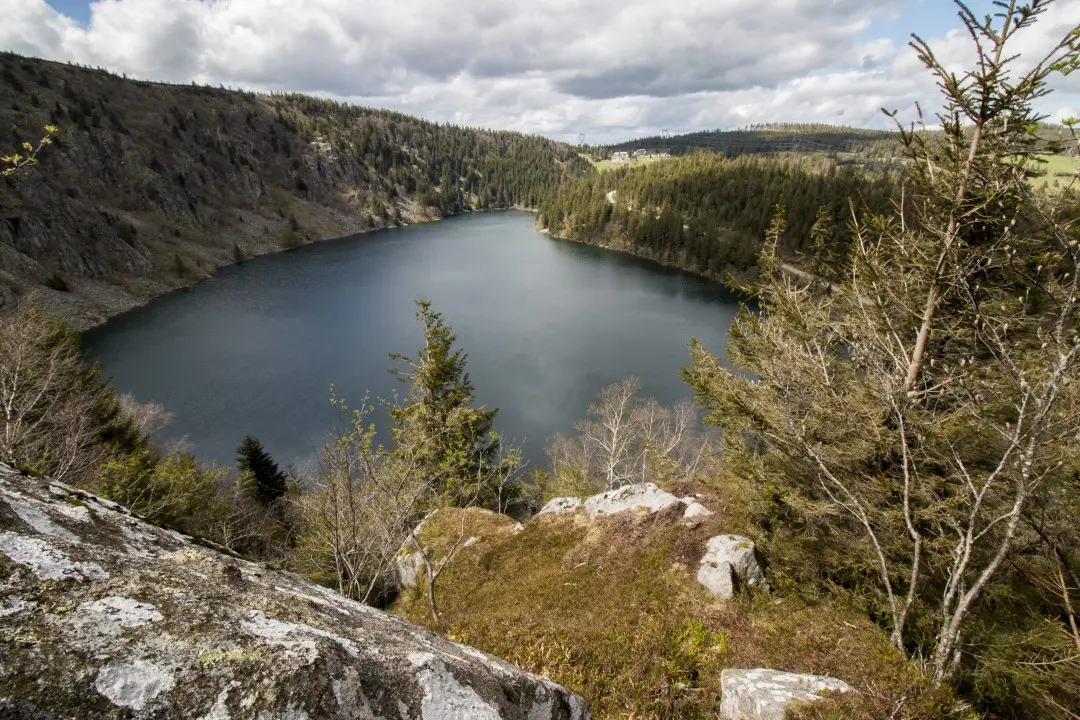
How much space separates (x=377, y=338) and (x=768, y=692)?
160ft

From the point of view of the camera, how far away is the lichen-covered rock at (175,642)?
5.37 ft

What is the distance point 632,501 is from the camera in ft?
46.5

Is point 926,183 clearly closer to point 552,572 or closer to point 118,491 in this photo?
point 552,572

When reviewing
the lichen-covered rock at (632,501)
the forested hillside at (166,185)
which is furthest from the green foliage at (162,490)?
the forested hillside at (166,185)

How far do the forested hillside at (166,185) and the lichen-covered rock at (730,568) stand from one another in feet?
128

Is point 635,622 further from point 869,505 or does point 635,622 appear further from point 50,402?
point 50,402

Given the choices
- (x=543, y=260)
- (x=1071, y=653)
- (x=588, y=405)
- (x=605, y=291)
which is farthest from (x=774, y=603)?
(x=543, y=260)


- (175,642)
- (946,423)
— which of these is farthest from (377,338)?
(175,642)

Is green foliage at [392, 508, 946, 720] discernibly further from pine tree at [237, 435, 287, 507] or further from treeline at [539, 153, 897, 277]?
treeline at [539, 153, 897, 277]

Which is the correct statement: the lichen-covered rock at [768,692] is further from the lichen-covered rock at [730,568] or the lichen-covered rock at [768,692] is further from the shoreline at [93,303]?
the shoreline at [93,303]

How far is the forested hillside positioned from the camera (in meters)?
60.7

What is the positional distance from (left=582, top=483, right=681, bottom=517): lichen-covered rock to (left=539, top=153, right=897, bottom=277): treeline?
209 feet

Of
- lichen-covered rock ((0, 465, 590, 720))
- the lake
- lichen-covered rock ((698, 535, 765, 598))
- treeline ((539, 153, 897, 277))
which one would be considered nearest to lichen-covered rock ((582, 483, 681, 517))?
lichen-covered rock ((698, 535, 765, 598))

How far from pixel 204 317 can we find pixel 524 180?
494 ft
